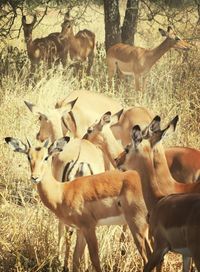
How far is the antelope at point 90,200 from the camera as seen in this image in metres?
4.72

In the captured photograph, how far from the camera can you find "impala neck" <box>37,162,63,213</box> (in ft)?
16.2

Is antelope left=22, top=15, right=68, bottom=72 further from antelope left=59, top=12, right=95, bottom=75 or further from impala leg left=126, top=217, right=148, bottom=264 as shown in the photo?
impala leg left=126, top=217, right=148, bottom=264

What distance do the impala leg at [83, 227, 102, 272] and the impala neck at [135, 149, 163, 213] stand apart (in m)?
0.49

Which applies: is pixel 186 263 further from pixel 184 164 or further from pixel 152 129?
pixel 184 164

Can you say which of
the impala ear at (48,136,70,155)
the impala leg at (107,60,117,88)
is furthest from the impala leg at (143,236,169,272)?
the impala leg at (107,60,117,88)

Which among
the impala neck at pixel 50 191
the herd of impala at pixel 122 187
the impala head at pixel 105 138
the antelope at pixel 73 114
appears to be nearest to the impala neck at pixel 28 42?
the antelope at pixel 73 114

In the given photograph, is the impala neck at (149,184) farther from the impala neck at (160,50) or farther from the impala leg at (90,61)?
the impala neck at (160,50)

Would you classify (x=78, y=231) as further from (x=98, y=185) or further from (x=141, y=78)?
(x=141, y=78)

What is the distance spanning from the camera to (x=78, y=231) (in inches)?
197

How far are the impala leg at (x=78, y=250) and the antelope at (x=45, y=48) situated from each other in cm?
798

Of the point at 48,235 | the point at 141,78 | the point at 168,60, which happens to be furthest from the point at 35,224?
the point at 168,60

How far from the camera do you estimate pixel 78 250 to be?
494 centimetres

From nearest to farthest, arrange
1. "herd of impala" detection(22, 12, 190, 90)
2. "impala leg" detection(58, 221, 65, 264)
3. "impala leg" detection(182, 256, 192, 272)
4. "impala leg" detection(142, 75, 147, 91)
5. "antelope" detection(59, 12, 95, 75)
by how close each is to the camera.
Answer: "impala leg" detection(182, 256, 192, 272) → "impala leg" detection(58, 221, 65, 264) → "impala leg" detection(142, 75, 147, 91) → "herd of impala" detection(22, 12, 190, 90) → "antelope" detection(59, 12, 95, 75)

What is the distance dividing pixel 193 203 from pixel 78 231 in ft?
4.24
